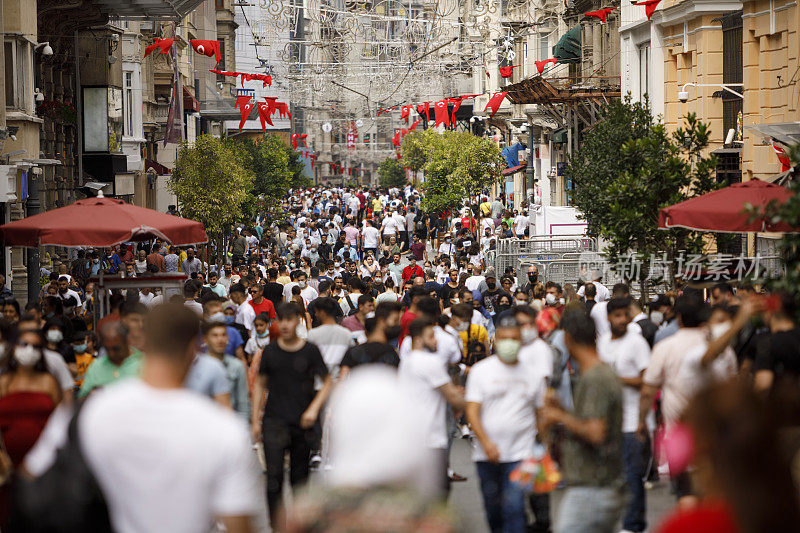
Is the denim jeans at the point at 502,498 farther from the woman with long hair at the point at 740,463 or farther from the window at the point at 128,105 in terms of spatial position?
the window at the point at 128,105

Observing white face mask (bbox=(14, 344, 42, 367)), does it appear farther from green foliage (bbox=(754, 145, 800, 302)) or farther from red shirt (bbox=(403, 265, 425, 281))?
red shirt (bbox=(403, 265, 425, 281))

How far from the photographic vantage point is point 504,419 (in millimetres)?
7266

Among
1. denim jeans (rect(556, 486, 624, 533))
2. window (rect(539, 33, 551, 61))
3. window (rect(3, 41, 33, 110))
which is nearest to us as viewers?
denim jeans (rect(556, 486, 624, 533))

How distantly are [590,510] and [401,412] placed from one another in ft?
9.10

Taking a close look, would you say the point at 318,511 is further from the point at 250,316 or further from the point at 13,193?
the point at 13,193

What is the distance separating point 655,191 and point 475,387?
10.7 meters

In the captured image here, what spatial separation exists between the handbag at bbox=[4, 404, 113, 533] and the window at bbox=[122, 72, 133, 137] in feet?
111

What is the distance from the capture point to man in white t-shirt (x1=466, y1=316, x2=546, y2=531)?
285 inches

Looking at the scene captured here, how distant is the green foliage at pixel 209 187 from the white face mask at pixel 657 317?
71.9ft

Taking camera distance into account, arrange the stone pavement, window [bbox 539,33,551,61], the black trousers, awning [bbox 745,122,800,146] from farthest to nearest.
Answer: window [bbox 539,33,551,61], awning [bbox 745,122,800,146], the stone pavement, the black trousers

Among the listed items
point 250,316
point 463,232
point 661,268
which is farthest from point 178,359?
point 463,232

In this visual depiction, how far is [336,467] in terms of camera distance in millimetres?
3512

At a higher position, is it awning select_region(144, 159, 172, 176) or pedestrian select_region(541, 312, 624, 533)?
awning select_region(144, 159, 172, 176)

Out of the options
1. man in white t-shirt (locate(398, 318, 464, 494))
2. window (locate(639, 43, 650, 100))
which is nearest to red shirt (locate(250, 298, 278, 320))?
man in white t-shirt (locate(398, 318, 464, 494))
